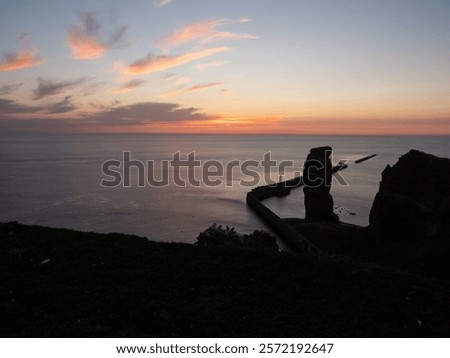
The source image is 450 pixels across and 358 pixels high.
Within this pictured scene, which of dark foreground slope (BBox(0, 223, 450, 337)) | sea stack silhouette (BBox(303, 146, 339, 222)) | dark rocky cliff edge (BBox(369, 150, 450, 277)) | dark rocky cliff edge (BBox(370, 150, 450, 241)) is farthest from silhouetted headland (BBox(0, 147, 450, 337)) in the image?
sea stack silhouette (BBox(303, 146, 339, 222))

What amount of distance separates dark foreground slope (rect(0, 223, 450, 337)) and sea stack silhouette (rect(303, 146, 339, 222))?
123 feet

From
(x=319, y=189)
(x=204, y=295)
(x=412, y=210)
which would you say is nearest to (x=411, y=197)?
(x=412, y=210)

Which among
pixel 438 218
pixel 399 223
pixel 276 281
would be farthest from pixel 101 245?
pixel 399 223

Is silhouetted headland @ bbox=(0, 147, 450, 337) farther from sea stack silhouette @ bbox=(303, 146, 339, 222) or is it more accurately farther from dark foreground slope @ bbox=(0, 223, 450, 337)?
sea stack silhouette @ bbox=(303, 146, 339, 222)

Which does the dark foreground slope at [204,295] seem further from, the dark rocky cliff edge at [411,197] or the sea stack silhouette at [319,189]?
the sea stack silhouette at [319,189]

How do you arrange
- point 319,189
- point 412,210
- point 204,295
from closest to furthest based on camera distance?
point 204,295, point 412,210, point 319,189

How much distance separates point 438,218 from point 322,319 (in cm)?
2386

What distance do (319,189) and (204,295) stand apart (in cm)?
4191

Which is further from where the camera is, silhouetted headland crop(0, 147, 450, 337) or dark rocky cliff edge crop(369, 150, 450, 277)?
dark rocky cliff edge crop(369, 150, 450, 277)

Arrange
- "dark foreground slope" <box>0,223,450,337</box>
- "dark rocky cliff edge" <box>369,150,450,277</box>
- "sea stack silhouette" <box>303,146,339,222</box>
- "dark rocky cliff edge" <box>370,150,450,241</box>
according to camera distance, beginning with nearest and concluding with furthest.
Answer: "dark foreground slope" <box>0,223,450,337</box> → "dark rocky cliff edge" <box>369,150,450,277</box> → "dark rocky cliff edge" <box>370,150,450,241</box> → "sea stack silhouette" <box>303,146,339,222</box>

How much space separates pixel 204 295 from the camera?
955 cm

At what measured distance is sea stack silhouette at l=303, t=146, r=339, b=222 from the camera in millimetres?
48875

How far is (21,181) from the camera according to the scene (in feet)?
264

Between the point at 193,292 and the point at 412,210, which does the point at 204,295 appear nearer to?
the point at 193,292
